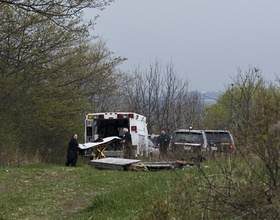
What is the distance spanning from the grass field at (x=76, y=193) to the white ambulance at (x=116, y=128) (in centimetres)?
507

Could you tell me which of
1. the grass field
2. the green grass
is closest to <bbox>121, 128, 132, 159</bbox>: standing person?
the green grass

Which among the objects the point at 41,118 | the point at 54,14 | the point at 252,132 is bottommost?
the point at 252,132

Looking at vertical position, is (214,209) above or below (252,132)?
below

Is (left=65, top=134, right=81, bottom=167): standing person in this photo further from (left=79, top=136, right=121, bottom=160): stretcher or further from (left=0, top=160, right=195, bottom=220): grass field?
(left=0, top=160, right=195, bottom=220): grass field

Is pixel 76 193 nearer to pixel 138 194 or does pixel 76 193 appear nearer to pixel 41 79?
pixel 138 194

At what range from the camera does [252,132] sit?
13.5 feet

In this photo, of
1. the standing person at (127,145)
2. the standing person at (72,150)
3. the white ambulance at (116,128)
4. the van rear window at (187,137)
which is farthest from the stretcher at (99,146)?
the van rear window at (187,137)

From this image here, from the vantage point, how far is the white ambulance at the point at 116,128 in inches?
710

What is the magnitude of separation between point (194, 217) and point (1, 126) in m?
14.5

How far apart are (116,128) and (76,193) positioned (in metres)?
11.1

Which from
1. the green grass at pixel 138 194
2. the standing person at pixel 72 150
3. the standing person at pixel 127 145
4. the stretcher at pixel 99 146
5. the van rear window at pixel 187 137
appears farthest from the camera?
the standing person at pixel 72 150

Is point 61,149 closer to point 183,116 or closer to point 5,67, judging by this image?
point 5,67

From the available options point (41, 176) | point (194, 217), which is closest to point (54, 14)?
point (41, 176)

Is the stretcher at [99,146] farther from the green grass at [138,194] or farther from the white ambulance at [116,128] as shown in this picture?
the green grass at [138,194]
